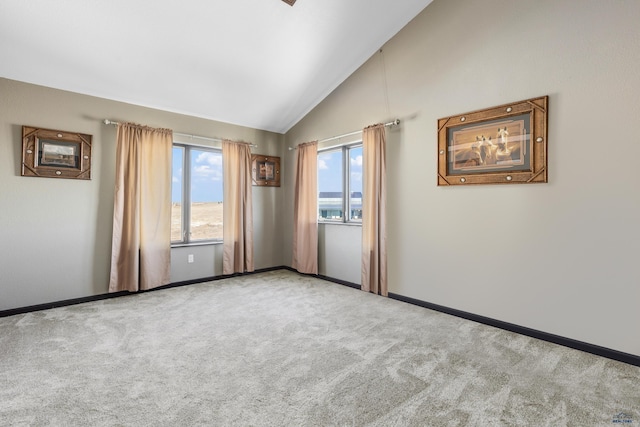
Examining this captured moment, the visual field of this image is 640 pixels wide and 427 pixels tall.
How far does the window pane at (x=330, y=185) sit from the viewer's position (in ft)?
15.4

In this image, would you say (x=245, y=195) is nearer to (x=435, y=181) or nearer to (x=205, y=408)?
(x=435, y=181)

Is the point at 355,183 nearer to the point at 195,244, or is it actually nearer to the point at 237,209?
the point at 237,209

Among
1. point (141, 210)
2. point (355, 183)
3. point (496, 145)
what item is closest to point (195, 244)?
point (141, 210)

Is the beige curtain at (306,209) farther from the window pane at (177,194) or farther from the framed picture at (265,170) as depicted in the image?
the window pane at (177,194)

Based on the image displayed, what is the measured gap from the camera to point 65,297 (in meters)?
3.48

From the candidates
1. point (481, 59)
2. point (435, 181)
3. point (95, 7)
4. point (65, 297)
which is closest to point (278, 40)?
point (95, 7)

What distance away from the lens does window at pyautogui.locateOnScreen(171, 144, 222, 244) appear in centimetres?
441

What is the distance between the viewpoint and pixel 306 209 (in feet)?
15.8

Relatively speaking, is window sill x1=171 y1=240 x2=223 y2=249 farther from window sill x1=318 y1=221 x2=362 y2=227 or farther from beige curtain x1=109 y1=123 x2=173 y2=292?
window sill x1=318 y1=221 x2=362 y2=227

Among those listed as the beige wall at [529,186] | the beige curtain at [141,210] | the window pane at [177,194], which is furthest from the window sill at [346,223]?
the beige curtain at [141,210]

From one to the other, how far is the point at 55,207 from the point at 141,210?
0.82 metres

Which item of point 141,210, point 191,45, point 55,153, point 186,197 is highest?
point 191,45

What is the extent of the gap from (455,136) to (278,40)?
2165 mm

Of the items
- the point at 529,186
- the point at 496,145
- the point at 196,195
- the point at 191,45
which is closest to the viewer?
the point at 529,186
